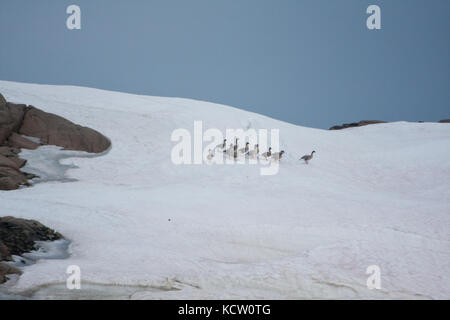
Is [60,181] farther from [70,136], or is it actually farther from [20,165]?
[70,136]

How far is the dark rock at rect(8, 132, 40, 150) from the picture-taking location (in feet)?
77.8

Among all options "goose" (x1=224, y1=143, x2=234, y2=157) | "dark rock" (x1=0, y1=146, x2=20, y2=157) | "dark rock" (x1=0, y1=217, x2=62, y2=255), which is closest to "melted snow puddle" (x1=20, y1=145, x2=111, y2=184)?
"dark rock" (x1=0, y1=146, x2=20, y2=157)

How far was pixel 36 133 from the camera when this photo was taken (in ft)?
83.3

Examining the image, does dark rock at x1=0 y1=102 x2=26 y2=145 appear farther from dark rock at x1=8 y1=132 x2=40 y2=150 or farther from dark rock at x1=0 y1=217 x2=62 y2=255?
dark rock at x1=0 y1=217 x2=62 y2=255

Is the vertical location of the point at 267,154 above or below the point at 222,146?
below

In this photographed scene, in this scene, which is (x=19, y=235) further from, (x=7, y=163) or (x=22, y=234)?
(x=7, y=163)

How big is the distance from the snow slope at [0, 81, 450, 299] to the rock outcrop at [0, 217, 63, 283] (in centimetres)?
74

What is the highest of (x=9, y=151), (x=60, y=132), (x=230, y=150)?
(x=60, y=132)

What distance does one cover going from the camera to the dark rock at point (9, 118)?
23828 millimetres

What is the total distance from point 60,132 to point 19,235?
1509 centimetres

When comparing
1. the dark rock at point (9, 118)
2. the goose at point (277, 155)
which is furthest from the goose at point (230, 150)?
the dark rock at point (9, 118)

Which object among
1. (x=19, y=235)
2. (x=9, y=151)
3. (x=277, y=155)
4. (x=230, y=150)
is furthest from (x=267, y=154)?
(x=19, y=235)
